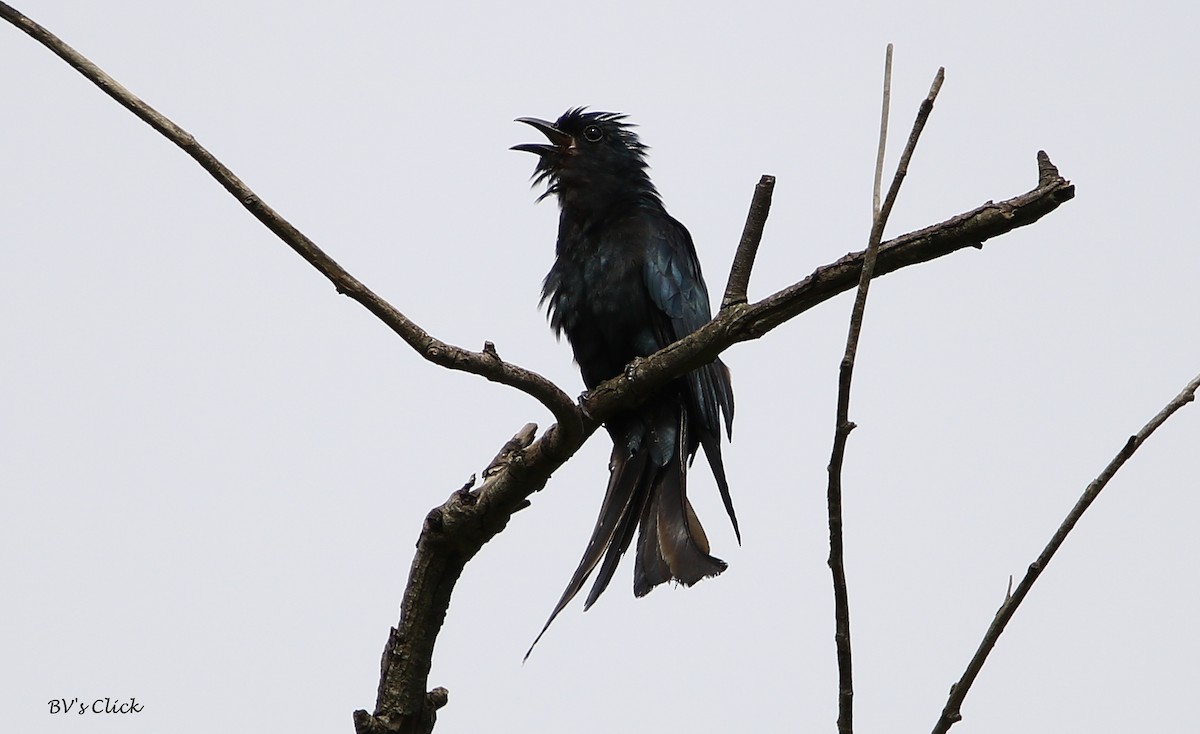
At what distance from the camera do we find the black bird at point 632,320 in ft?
12.8

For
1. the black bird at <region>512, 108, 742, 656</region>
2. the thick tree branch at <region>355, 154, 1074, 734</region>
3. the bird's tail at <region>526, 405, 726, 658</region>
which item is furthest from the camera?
the black bird at <region>512, 108, 742, 656</region>

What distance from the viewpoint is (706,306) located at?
470 cm

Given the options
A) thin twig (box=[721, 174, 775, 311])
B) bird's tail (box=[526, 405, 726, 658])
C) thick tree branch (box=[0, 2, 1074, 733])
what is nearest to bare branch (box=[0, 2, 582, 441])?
thick tree branch (box=[0, 2, 1074, 733])

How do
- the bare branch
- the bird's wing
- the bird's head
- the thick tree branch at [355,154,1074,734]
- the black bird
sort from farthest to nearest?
the bird's head < the bird's wing < the black bird < the thick tree branch at [355,154,1074,734] < the bare branch

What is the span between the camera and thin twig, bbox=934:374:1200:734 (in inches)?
73.7

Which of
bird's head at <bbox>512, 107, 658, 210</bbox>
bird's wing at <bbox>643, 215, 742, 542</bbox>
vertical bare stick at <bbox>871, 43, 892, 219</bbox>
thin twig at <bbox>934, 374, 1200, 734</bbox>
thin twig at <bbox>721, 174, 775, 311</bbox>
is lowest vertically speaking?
thin twig at <bbox>934, 374, 1200, 734</bbox>

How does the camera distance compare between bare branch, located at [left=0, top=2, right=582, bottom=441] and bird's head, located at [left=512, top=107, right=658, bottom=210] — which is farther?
bird's head, located at [left=512, top=107, right=658, bottom=210]

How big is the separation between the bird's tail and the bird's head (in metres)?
1.09

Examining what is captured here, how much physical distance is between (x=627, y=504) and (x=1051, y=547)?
2302mm

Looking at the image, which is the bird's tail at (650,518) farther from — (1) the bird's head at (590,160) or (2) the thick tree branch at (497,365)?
(1) the bird's head at (590,160)

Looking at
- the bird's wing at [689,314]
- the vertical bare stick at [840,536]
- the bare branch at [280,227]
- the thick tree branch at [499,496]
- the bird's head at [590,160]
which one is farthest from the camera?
the bird's head at [590,160]

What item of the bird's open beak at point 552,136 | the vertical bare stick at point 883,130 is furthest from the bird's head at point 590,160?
the vertical bare stick at point 883,130

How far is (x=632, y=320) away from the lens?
450cm

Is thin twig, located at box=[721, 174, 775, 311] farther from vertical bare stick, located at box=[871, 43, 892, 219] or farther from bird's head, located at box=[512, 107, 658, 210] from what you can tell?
bird's head, located at box=[512, 107, 658, 210]
